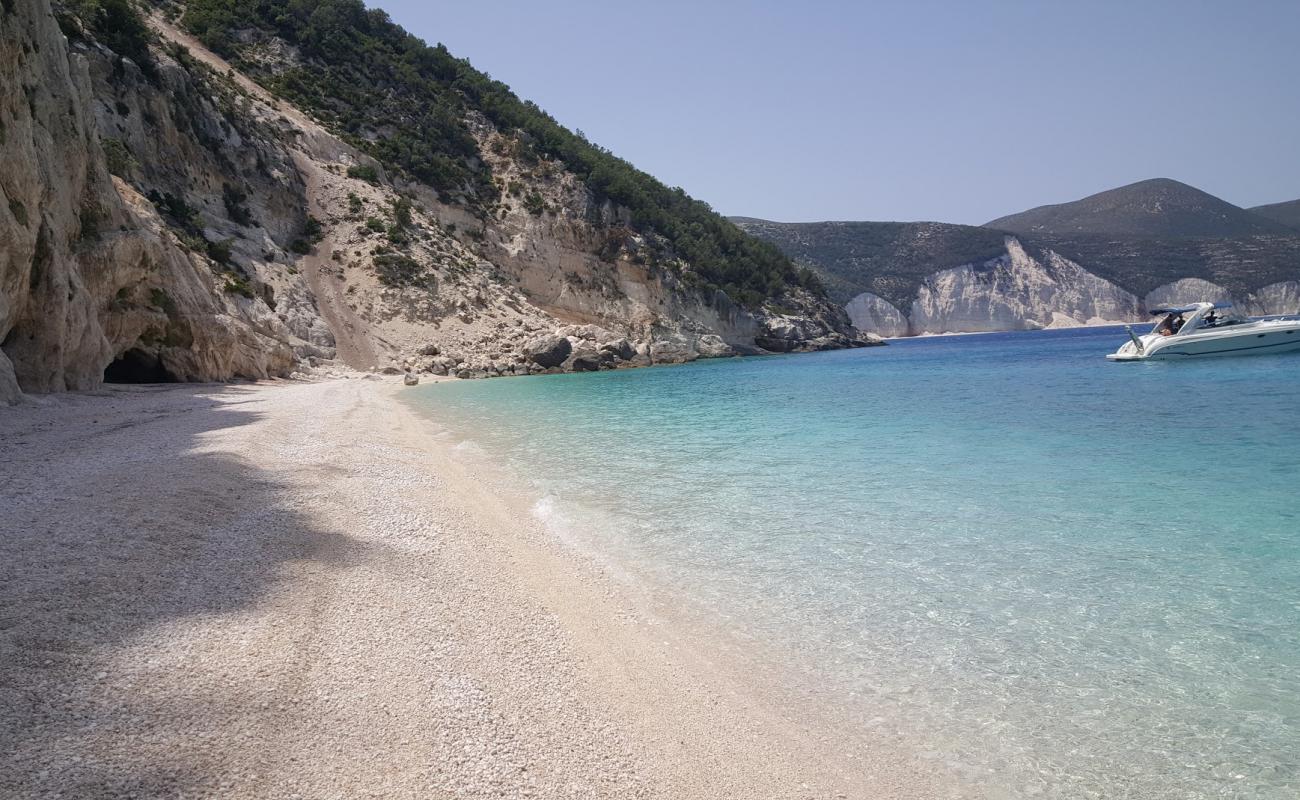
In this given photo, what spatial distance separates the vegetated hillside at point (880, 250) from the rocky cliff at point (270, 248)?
48128 mm

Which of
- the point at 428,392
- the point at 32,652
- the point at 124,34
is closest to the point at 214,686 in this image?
the point at 32,652

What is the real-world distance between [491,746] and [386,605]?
5.51 ft

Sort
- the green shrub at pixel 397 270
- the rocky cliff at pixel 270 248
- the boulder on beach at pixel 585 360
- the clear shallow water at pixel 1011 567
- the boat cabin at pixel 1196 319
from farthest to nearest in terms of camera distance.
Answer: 1. the green shrub at pixel 397 270
2. the boulder on beach at pixel 585 360
3. the boat cabin at pixel 1196 319
4. the rocky cliff at pixel 270 248
5. the clear shallow water at pixel 1011 567

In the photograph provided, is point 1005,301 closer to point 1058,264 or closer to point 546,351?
point 1058,264

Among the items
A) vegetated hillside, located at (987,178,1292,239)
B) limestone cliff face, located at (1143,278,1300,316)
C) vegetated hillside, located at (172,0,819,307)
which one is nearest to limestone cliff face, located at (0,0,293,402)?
vegetated hillside, located at (172,0,819,307)

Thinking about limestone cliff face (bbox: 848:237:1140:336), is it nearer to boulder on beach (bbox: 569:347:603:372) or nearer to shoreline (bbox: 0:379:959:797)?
boulder on beach (bbox: 569:347:603:372)

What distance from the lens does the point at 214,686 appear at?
2.84 metres

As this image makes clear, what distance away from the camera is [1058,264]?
113 metres

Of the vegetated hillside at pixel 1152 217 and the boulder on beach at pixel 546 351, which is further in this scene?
the vegetated hillside at pixel 1152 217

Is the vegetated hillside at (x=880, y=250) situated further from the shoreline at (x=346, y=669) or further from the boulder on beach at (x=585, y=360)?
the shoreline at (x=346, y=669)

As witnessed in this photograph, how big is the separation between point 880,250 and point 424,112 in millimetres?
95592

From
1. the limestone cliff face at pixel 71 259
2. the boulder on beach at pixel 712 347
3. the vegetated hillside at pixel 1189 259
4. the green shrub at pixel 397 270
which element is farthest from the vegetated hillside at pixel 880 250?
the limestone cliff face at pixel 71 259

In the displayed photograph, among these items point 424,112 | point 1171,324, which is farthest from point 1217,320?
point 424,112

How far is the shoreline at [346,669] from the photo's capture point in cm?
248
